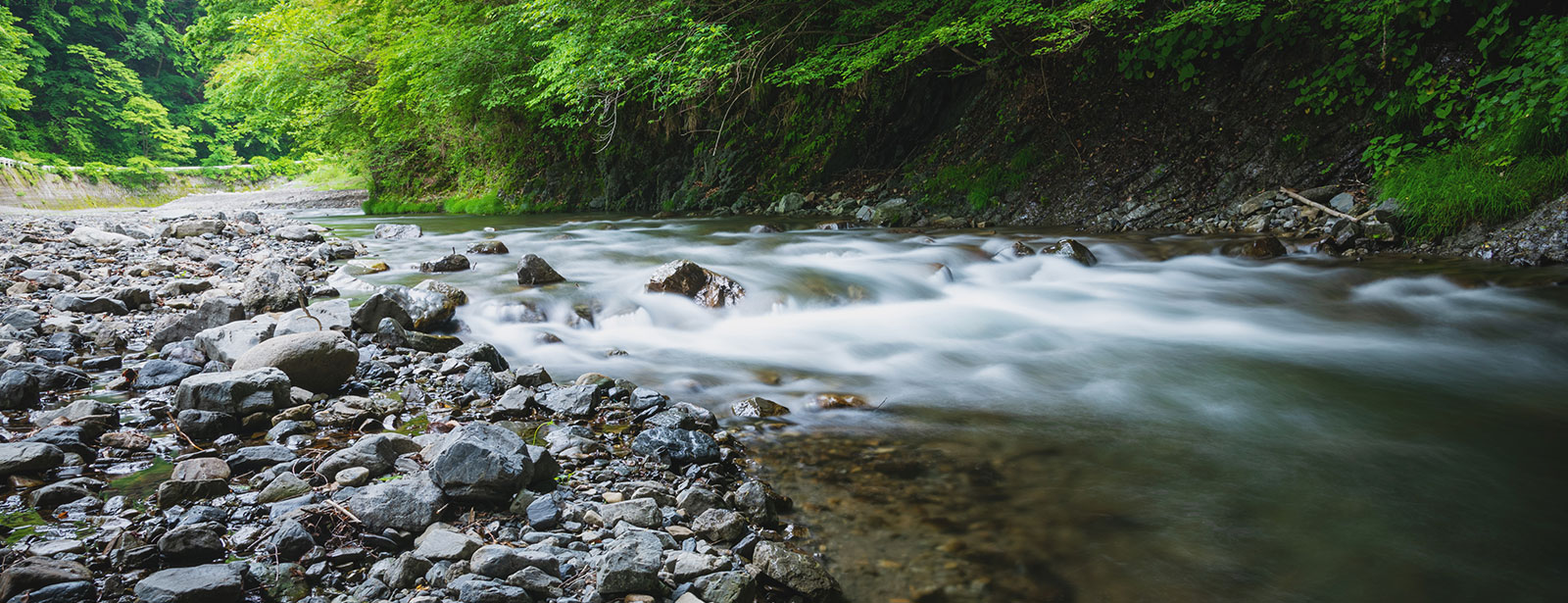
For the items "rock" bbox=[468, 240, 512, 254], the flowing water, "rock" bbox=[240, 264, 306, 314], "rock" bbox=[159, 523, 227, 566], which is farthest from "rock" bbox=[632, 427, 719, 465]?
"rock" bbox=[468, 240, 512, 254]

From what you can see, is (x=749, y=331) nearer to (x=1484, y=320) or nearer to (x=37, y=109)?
(x=1484, y=320)

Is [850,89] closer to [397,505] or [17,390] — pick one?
[17,390]

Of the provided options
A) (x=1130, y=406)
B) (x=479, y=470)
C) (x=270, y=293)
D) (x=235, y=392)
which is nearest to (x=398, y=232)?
(x=270, y=293)

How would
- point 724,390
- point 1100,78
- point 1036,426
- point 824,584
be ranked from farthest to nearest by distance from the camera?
point 1100,78, point 724,390, point 1036,426, point 824,584

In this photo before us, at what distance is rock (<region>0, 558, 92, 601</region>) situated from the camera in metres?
1.50

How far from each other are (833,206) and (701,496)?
988 cm

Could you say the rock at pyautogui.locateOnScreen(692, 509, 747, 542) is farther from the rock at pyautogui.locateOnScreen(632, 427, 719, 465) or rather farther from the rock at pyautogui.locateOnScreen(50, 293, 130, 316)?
the rock at pyautogui.locateOnScreen(50, 293, 130, 316)

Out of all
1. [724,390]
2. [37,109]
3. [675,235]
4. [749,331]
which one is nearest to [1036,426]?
[724,390]

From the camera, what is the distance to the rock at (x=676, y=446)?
8.52ft

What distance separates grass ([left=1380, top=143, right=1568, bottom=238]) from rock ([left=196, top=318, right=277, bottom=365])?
29.9ft

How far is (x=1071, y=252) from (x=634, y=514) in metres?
6.07

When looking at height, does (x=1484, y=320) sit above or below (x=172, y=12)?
→ below

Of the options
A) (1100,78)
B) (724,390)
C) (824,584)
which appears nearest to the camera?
(824,584)

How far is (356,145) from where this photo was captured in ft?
59.4
